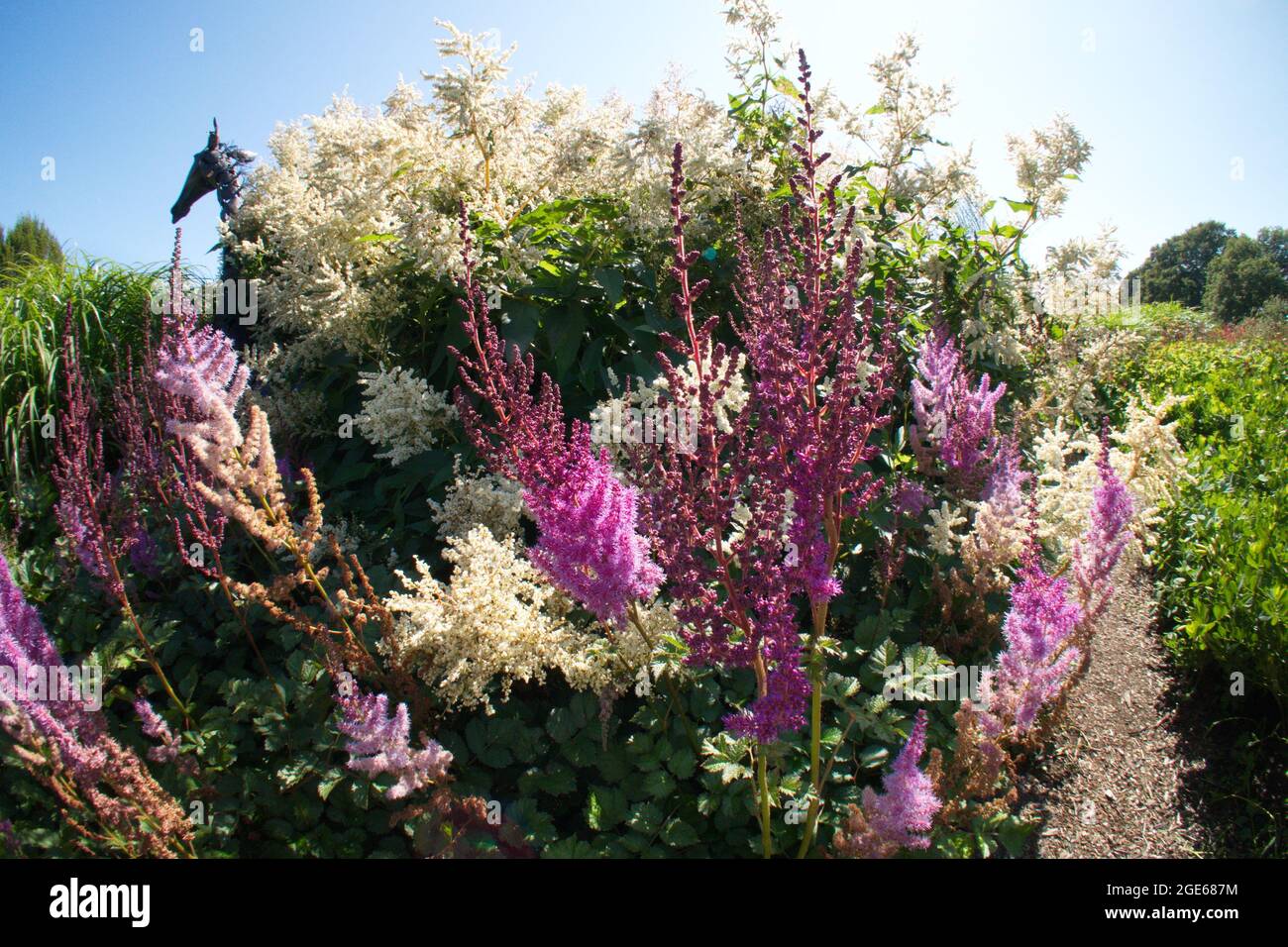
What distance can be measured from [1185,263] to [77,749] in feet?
278

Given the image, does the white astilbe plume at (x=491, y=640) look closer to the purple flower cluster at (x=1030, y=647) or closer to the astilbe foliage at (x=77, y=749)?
the astilbe foliage at (x=77, y=749)

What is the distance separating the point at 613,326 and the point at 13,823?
9.66 feet

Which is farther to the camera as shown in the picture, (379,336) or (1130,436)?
(379,336)

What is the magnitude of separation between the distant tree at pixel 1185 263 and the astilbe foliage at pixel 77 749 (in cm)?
7360

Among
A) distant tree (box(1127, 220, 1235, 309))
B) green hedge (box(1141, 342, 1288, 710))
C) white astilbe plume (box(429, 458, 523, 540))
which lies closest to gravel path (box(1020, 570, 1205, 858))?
green hedge (box(1141, 342, 1288, 710))

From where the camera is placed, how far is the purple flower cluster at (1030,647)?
204cm

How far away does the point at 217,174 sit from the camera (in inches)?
209

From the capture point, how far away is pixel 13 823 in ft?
7.56

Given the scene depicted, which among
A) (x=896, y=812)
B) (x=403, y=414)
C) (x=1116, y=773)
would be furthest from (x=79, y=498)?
(x=1116, y=773)
